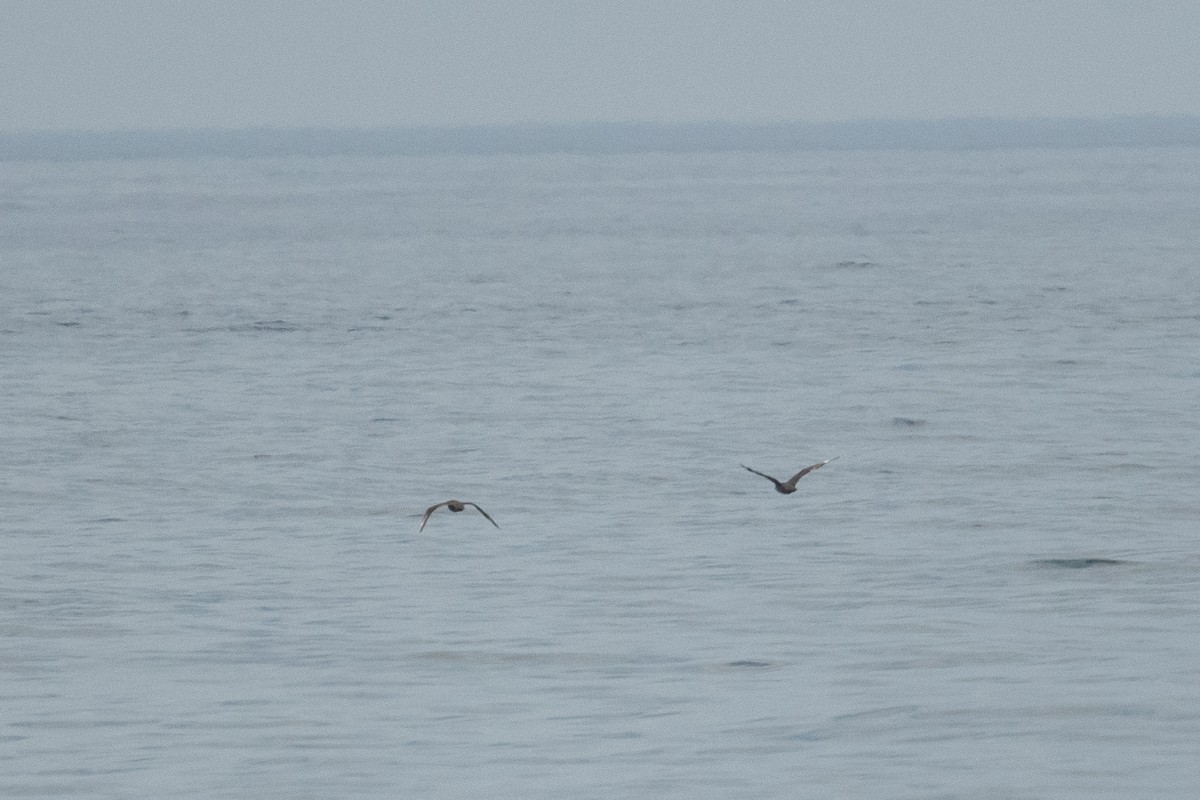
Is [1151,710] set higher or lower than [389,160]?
higher

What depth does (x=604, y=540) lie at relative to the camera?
18.6m

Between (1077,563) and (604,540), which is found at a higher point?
(1077,563)

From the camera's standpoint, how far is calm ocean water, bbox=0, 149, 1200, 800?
12.6 m

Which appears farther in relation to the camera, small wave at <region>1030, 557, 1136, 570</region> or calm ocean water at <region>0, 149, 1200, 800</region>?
small wave at <region>1030, 557, 1136, 570</region>

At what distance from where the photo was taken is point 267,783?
1200 centimetres

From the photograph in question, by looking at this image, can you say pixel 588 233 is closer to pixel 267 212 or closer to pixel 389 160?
pixel 267 212

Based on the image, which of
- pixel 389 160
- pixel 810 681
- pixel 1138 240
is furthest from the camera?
pixel 389 160

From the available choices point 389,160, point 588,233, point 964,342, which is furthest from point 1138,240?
point 389,160

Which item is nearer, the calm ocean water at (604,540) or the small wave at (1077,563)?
the calm ocean water at (604,540)

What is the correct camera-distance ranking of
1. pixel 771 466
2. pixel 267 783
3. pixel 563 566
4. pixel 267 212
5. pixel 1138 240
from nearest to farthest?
pixel 267 783
pixel 563 566
pixel 771 466
pixel 1138 240
pixel 267 212

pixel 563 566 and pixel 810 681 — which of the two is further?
pixel 563 566

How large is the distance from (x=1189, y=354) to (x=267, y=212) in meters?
55.0

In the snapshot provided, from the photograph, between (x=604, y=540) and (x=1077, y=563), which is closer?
(x=1077, y=563)

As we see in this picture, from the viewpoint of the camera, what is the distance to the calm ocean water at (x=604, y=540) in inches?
496
